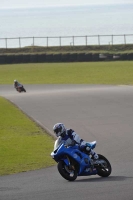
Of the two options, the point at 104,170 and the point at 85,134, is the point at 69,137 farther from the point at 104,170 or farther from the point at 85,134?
the point at 85,134

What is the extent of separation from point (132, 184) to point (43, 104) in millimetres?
17817

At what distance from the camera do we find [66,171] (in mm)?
12539

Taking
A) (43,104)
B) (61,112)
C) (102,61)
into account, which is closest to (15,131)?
(61,112)

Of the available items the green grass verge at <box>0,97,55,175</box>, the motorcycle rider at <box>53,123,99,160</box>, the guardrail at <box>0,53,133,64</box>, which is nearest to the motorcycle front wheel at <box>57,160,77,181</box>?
the motorcycle rider at <box>53,123,99,160</box>

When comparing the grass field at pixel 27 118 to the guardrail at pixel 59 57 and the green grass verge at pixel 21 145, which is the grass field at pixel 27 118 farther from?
the guardrail at pixel 59 57

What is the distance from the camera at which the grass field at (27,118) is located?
15867mm

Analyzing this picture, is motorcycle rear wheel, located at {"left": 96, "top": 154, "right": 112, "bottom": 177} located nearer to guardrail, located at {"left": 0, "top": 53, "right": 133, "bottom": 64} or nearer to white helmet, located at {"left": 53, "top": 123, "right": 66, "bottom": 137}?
white helmet, located at {"left": 53, "top": 123, "right": 66, "bottom": 137}

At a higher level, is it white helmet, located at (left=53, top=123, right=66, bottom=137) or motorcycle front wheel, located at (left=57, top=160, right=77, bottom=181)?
white helmet, located at (left=53, top=123, right=66, bottom=137)

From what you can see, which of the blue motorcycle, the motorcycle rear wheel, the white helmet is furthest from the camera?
the motorcycle rear wheel

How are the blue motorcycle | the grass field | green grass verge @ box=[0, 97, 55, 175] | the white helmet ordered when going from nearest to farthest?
the white helmet, the blue motorcycle, green grass verge @ box=[0, 97, 55, 175], the grass field

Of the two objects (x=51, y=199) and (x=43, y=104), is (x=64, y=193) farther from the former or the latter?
(x=43, y=104)

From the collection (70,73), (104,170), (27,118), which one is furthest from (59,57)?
(104,170)

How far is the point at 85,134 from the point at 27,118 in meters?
4.76

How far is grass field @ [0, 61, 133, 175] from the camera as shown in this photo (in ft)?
52.1
